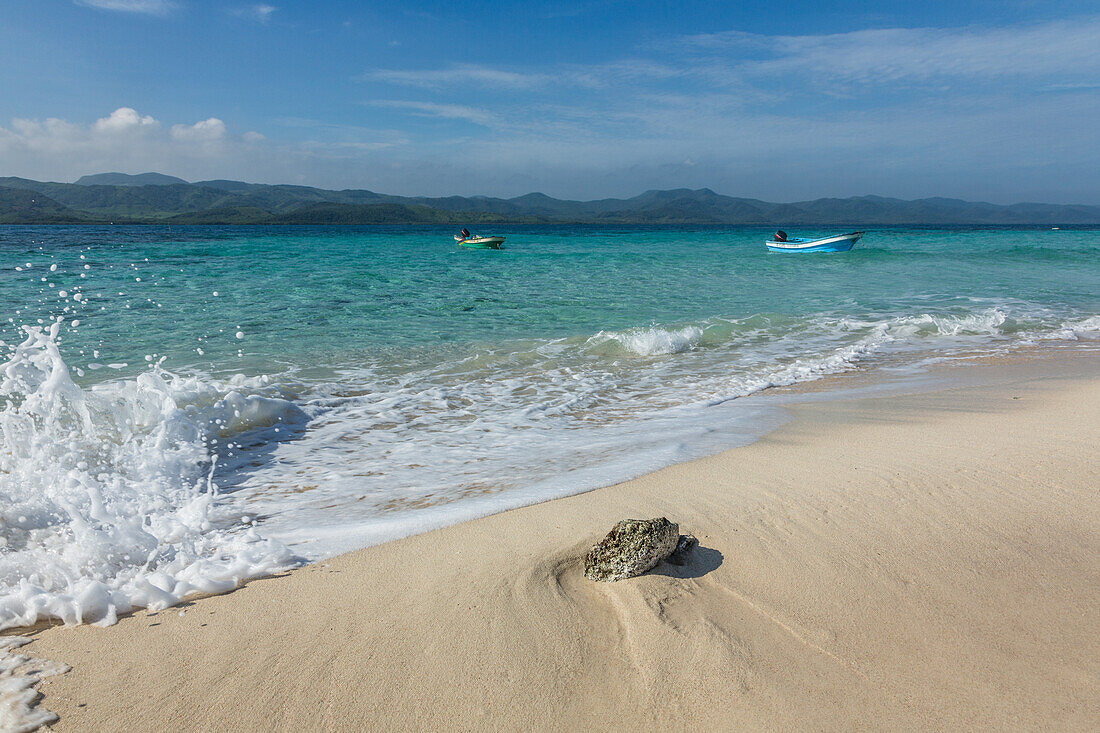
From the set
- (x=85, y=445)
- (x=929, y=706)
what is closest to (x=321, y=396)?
(x=85, y=445)

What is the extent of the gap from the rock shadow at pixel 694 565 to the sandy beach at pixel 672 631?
0.04ft

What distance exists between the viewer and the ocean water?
3.43 meters

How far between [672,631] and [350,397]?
5.30m

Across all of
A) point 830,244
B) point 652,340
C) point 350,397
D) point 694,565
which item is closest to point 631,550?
point 694,565

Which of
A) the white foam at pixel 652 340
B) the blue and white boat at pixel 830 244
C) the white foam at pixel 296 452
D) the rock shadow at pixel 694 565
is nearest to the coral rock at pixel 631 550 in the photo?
the rock shadow at pixel 694 565

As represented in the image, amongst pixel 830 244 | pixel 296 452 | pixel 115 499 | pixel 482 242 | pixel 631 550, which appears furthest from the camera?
pixel 482 242

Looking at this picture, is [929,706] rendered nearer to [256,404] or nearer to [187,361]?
[256,404]

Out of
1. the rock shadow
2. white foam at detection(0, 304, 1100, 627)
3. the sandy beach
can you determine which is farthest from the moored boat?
the rock shadow

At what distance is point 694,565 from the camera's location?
2.87 metres

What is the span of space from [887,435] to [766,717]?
372 cm

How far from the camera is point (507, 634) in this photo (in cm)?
240

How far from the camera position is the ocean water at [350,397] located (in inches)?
135

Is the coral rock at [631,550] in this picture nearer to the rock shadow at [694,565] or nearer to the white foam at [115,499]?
the rock shadow at [694,565]

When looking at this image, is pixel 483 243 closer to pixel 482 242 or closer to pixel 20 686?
pixel 482 242
